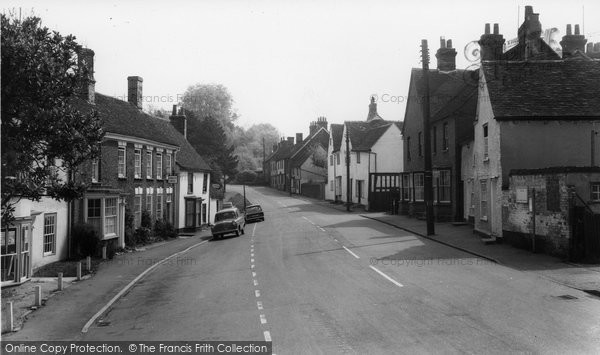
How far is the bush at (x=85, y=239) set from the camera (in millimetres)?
23828

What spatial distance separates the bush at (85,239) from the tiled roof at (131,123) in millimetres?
4823

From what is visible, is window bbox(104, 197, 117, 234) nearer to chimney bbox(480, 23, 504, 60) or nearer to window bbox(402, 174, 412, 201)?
window bbox(402, 174, 412, 201)

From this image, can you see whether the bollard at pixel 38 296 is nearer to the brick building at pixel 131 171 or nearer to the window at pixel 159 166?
the brick building at pixel 131 171

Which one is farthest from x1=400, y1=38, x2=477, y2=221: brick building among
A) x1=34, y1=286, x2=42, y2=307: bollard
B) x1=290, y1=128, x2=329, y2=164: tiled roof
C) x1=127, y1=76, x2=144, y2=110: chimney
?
x1=290, y1=128, x2=329, y2=164: tiled roof

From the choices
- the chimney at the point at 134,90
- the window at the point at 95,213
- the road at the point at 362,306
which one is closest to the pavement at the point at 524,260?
the road at the point at 362,306

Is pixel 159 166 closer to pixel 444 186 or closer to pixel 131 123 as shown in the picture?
pixel 131 123

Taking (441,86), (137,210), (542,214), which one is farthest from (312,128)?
(542,214)

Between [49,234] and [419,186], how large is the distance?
2526 cm

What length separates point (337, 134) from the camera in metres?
65.9

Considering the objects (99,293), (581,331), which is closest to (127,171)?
(99,293)

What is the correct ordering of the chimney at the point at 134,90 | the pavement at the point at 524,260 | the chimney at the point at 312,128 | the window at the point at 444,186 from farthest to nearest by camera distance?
the chimney at the point at 312,128 → the chimney at the point at 134,90 → the window at the point at 444,186 → the pavement at the point at 524,260

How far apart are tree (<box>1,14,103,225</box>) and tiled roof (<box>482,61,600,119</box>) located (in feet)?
59.1

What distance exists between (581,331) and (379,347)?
3.94m

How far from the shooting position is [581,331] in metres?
9.61
